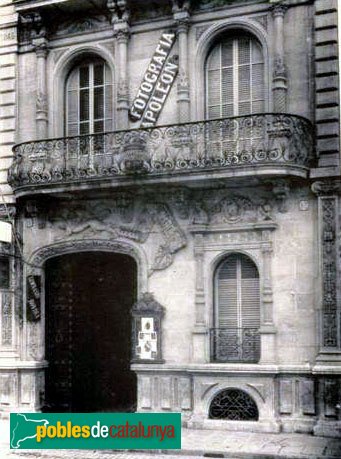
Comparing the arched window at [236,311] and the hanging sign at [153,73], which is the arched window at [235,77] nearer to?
the hanging sign at [153,73]

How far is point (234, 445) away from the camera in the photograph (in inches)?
490

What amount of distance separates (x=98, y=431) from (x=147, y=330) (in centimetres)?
380

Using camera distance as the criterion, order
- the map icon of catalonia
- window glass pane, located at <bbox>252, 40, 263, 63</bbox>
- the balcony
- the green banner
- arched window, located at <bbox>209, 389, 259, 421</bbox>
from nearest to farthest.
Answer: the green banner
the map icon of catalonia
the balcony
arched window, located at <bbox>209, 389, 259, 421</bbox>
window glass pane, located at <bbox>252, 40, 263, 63</bbox>

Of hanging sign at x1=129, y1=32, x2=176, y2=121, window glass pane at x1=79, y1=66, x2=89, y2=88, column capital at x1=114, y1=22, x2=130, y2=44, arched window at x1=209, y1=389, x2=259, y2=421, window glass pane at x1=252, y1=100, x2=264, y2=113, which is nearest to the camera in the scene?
arched window at x1=209, y1=389, x2=259, y2=421

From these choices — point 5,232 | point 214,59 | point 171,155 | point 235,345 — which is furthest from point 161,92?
point 235,345

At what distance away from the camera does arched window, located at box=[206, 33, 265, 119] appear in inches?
575

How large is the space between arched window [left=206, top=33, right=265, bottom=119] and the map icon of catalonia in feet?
23.8

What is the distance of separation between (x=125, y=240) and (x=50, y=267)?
2231 millimetres

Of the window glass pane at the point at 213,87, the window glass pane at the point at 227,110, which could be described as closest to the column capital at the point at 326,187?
the window glass pane at the point at 227,110

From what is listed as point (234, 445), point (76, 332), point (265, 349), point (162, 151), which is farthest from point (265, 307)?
point (76, 332)

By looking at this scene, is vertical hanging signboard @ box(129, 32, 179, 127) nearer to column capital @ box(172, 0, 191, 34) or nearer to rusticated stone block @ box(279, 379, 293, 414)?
column capital @ box(172, 0, 191, 34)

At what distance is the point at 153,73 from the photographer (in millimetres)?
15062

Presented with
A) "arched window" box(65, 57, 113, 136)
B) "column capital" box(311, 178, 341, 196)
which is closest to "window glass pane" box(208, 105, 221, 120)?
"arched window" box(65, 57, 113, 136)

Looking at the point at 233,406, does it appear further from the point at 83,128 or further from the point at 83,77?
the point at 83,77
